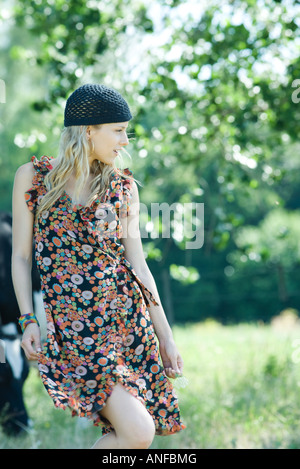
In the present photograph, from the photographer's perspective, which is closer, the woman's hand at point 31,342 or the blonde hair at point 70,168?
the woman's hand at point 31,342

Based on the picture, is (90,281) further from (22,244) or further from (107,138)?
(107,138)

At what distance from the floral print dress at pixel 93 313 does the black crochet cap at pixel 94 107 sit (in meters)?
0.21

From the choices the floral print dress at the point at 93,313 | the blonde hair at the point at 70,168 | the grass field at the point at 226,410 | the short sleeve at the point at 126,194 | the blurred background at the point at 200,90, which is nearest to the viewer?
the floral print dress at the point at 93,313

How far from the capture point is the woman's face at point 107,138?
7.47ft

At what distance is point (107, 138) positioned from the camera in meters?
2.28

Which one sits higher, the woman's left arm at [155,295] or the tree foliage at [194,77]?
the tree foliage at [194,77]

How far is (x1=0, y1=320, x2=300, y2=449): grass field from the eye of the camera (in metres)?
3.81

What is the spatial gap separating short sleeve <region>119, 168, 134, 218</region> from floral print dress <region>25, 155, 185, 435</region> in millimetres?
44

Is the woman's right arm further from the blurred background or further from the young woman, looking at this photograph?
the blurred background

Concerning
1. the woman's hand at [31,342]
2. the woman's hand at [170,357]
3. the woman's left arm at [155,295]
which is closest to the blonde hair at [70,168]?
the woman's left arm at [155,295]

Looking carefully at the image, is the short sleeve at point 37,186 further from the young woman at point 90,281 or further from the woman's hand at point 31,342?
the woman's hand at point 31,342

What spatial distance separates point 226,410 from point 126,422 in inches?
103

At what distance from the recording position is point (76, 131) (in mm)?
2277

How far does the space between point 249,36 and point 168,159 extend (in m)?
1.13
